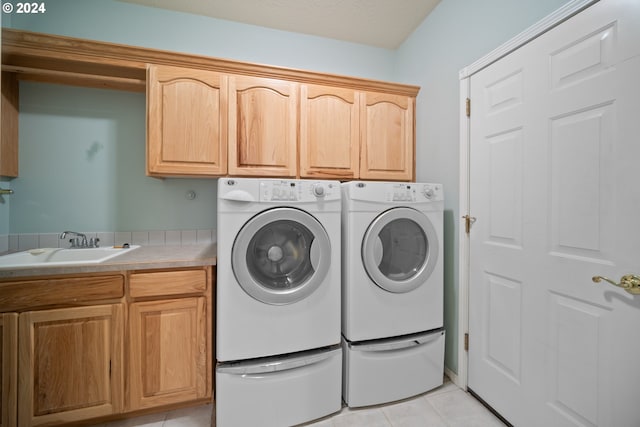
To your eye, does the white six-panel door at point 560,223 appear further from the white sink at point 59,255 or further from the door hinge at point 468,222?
the white sink at point 59,255

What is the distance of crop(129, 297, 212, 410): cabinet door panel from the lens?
4.75 ft

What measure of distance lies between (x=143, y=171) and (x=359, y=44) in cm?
217

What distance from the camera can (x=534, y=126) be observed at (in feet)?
4.25

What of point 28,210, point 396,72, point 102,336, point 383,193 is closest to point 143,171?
point 28,210

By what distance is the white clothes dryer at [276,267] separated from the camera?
138 cm

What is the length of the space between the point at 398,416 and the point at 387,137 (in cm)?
187

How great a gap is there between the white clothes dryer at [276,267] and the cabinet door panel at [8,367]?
3.13 ft

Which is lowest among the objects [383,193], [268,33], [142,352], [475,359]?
[475,359]

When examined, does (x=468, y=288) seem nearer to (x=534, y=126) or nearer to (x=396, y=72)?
(x=534, y=126)

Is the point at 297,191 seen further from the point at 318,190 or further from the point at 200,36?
the point at 200,36

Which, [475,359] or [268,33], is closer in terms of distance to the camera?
[475,359]

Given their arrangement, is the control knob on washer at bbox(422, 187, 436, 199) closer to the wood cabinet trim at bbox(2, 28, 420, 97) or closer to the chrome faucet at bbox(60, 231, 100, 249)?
the wood cabinet trim at bbox(2, 28, 420, 97)

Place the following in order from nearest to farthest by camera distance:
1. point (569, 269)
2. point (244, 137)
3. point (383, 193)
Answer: point (569, 269) < point (383, 193) < point (244, 137)

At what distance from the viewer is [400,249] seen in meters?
1.70
